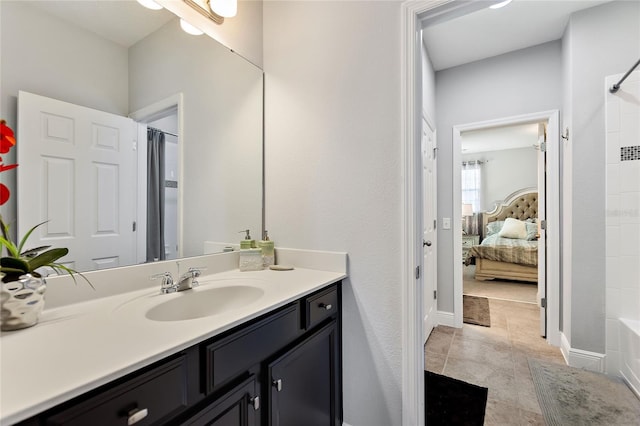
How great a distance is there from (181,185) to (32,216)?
0.54 m

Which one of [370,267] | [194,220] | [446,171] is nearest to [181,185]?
[194,220]

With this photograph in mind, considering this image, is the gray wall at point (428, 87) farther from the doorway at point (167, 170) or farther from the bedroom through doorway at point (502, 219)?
the doorway at point (167, 170)

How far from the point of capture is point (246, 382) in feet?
2.98

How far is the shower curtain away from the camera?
1246mm

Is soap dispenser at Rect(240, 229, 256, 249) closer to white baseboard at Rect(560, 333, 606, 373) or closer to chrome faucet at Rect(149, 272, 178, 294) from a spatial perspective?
chrome faucet at Rect(149, 272, 178, 294)

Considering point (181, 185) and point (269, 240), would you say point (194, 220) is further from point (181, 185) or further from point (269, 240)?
point (269, 240)

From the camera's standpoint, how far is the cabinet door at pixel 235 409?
78 cm

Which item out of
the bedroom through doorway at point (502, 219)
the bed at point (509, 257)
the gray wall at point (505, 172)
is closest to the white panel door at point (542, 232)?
the bedroom through doorway at point (502, 219)

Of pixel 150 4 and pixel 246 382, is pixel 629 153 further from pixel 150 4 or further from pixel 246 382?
pixel 150 4

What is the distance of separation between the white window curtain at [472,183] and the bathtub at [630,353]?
16.2 ft

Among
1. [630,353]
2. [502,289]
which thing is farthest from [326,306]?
[502,289]

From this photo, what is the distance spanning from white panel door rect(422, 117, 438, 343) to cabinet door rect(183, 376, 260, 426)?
1866 mm

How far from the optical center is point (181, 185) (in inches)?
54.2

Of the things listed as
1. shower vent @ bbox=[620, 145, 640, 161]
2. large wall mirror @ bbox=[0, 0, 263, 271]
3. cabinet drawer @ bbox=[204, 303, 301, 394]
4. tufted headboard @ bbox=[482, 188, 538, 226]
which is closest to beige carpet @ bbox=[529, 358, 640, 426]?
shower vent @ bbox=[620, 145, 640, 161]
